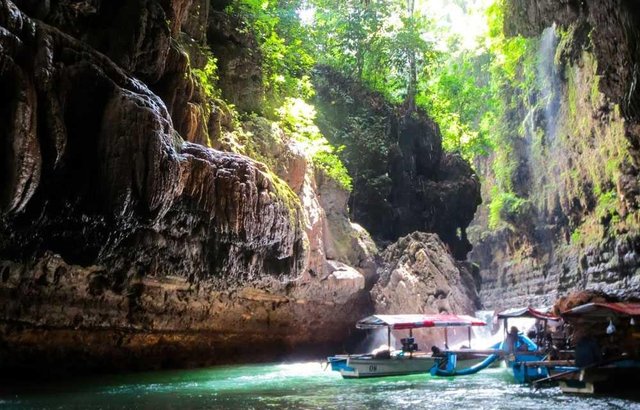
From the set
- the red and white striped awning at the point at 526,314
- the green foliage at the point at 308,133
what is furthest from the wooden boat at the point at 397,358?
the green foliage at the point at 308,133

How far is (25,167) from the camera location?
8688 mm

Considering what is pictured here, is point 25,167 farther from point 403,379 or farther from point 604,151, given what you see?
point 604,151

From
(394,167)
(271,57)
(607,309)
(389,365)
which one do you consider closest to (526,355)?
(607,309)

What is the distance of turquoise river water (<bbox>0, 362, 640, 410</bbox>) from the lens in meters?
11.7

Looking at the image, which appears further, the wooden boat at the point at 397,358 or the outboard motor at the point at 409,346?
the outboard motor at the point at 409,346

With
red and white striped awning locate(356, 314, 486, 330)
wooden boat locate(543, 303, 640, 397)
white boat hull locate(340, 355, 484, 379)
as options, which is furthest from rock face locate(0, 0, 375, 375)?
wooden boat locate(543, 303, 640, 397)

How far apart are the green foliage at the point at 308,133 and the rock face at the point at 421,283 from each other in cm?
→ 459

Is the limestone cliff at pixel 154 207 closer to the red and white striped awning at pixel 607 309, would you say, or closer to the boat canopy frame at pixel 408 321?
the boat canopy frame at pixel 408 321

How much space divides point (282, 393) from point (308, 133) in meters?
14.2

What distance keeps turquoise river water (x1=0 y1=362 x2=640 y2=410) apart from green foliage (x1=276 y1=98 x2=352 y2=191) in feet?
34.1

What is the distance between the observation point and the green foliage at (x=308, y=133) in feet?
77.4

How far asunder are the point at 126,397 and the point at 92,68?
25.3ft

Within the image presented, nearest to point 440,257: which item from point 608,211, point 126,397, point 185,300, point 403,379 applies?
point 608,211

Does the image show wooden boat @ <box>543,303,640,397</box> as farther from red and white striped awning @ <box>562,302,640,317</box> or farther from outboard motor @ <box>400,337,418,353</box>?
outboard motor @ <box>400,337,418,353</box>
